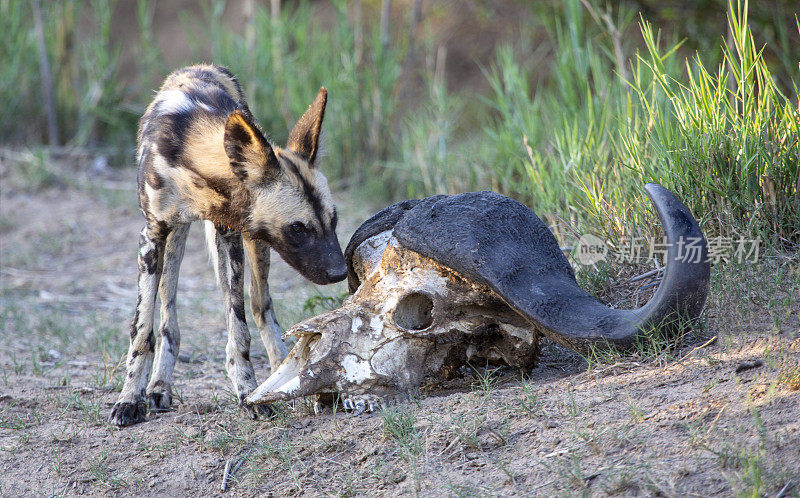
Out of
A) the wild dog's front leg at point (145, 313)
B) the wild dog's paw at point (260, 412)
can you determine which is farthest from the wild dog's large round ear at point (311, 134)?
the wild dog's paw at point (260, 412)

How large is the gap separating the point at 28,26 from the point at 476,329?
7265mm

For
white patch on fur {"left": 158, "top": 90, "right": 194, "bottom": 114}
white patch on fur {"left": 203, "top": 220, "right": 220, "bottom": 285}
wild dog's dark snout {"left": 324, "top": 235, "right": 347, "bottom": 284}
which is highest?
white patch on fur {"left": 158, "top": 90, "right": 194, "bottom": 114}

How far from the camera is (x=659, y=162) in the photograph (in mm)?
3539

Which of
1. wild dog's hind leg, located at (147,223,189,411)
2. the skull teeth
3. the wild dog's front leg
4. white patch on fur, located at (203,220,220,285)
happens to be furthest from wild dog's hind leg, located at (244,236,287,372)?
the skull teeth

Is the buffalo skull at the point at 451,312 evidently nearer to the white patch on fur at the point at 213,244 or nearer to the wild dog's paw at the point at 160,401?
the wild dog's paw at the point at 160,401

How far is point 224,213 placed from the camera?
339 centimetres

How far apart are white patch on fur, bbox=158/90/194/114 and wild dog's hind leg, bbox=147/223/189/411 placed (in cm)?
57

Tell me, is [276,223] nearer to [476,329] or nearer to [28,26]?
[476,329]

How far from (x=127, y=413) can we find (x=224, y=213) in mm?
979

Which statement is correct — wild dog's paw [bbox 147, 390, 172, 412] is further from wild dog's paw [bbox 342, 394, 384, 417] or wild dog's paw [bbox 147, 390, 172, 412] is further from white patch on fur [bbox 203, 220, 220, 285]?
A: wild dog's paw [bbox 342, 394, 384, 417]

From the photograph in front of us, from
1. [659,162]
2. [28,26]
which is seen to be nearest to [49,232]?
[28,26]

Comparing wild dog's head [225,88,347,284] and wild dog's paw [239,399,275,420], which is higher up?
wild dog's head [225,88,347,284]

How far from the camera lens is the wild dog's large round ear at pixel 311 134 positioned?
351 centimetres

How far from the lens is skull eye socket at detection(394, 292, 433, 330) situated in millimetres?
2826
